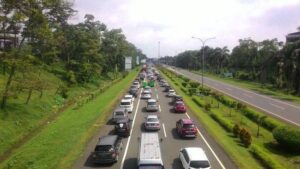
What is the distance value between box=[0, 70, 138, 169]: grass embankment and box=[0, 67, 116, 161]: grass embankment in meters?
1.78

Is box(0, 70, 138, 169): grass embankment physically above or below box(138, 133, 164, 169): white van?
below

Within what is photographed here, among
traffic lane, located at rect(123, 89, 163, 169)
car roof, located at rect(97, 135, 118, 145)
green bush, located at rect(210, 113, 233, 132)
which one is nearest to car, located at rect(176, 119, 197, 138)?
traffic lane, located at rect(123, 89, 163, 169)

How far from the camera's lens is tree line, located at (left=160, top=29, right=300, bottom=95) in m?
85.6

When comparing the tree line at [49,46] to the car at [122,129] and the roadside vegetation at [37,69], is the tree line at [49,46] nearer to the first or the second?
the roadside vegetation at [37,69]

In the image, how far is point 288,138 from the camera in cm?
3231

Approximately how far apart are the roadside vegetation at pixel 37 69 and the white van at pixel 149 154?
32.4 ft

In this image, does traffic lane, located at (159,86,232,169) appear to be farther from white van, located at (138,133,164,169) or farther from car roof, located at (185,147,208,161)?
white van, located at (138,133,164,169)

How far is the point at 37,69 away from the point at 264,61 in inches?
2469

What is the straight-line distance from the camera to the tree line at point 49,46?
44906mm

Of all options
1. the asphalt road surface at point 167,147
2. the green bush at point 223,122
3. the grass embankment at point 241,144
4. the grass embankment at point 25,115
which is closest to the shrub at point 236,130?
the grass embankment at point 241,144

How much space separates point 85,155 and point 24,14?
70.8 feet

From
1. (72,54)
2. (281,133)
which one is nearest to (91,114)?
(281,133)

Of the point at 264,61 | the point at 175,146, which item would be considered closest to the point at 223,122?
the point at 175,146

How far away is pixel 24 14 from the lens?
44.8 metres
